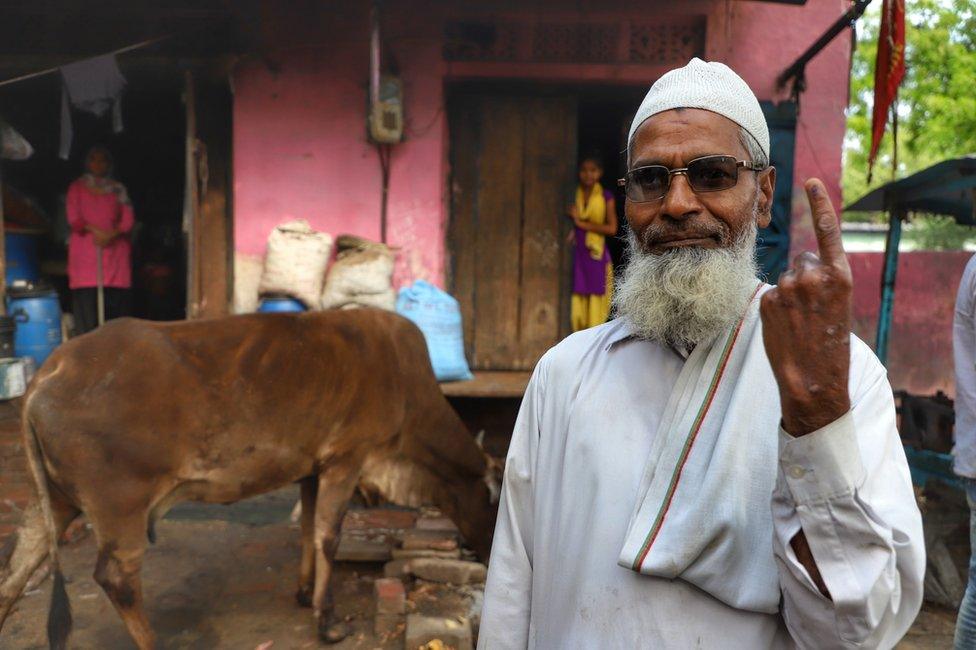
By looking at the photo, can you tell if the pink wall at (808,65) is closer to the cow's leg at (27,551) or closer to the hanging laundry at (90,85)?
the hanging laundry at (90,85)

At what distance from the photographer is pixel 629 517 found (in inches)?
53.1

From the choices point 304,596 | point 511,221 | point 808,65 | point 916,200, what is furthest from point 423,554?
point 808,65

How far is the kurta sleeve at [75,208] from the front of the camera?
6.80m

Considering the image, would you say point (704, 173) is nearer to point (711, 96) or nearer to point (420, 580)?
point (711, 96)

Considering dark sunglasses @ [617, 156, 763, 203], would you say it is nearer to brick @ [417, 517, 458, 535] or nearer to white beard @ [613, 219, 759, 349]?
white beard @ [613, 219, 759, 349]

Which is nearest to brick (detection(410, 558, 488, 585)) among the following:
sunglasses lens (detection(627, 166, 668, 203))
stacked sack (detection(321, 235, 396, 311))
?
stacked sack (detection(321, 235, 396, 311))

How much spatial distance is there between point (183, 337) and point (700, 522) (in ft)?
10.5

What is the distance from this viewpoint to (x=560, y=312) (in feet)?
22.0

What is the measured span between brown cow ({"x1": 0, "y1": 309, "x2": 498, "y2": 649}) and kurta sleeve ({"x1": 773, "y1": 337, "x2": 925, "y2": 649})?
10.4 feet

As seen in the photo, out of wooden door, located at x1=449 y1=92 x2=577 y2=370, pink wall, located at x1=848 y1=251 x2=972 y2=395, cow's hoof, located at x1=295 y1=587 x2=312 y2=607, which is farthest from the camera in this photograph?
pink wall, located at x1=848 y1=251 x2=972 y2=395

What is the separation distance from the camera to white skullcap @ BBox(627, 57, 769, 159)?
1.47 m

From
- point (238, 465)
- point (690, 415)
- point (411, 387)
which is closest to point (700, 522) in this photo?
point (690, 415)

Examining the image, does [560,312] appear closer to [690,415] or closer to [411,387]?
[411,387]

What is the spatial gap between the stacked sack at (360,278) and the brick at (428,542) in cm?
192
